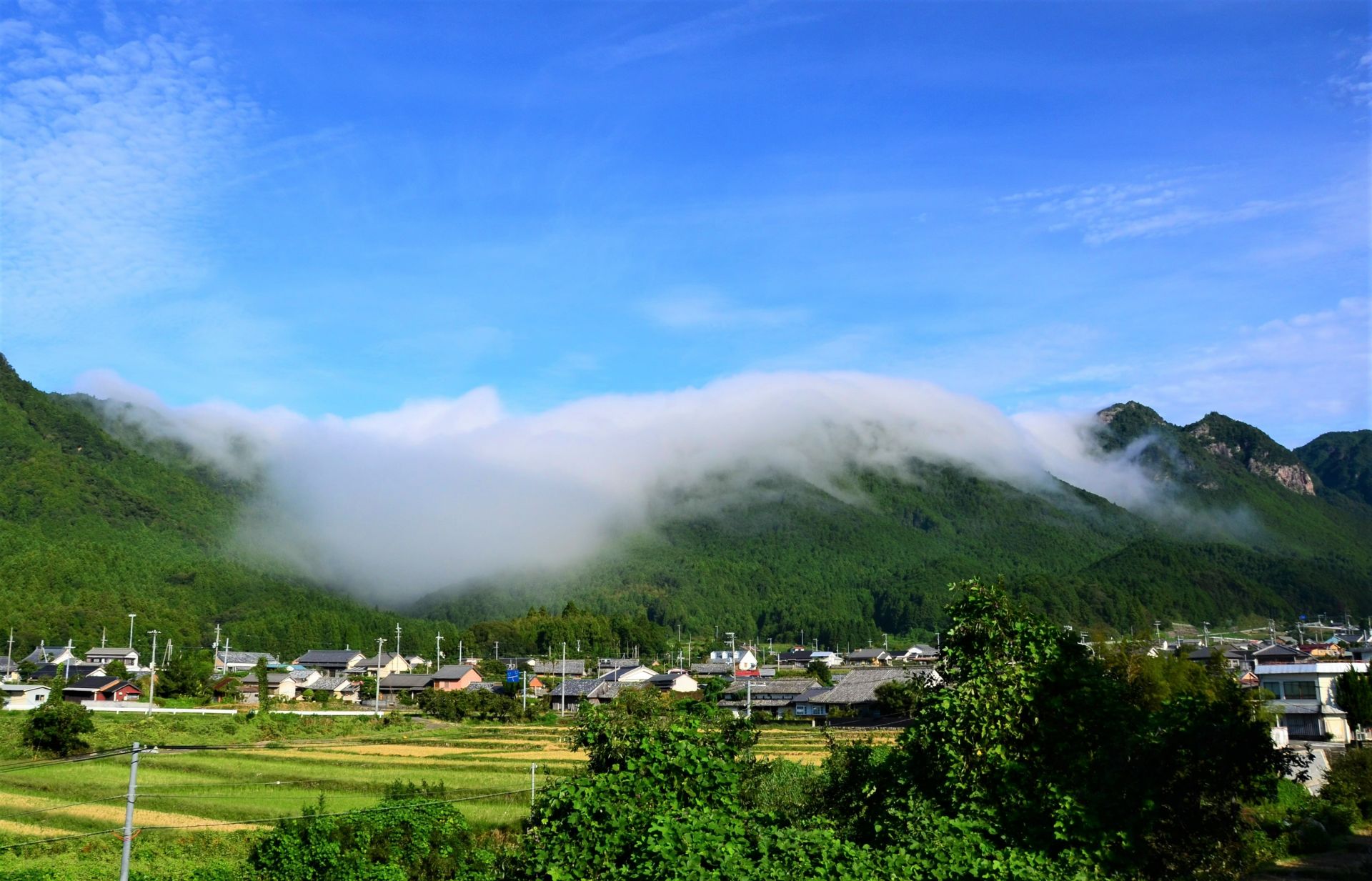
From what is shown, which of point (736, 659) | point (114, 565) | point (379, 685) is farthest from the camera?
point (114, 565)

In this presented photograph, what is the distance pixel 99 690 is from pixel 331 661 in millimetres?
42372

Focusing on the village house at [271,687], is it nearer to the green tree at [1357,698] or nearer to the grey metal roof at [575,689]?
the grey metal roof at [575,689]

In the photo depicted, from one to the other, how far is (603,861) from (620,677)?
89163 mm

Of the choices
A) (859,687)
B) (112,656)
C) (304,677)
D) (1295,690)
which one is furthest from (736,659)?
(1295,690)

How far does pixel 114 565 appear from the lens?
13962 cm

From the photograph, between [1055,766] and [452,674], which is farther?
[452,674]

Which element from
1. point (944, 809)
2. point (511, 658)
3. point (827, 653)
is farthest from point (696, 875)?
point (827, 653)

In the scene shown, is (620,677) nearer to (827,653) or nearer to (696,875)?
(827,653)

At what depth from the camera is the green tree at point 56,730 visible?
45.2m

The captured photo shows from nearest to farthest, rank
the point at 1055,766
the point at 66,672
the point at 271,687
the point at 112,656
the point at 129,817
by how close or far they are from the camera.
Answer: the point at 1055,766 → the point at 129,817 → the point at 66,672 → the point at 271,687 → the point at 112,656

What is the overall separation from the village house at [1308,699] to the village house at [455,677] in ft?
229

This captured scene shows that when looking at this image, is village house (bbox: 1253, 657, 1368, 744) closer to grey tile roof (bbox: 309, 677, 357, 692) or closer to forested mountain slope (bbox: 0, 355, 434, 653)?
grey tile roof (bbox: 309, 677, 357, 692)

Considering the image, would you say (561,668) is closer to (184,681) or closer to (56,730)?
(184,681)

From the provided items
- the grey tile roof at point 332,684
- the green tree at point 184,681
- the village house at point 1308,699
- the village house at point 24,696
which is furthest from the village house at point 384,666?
the village house at point 1308,699
